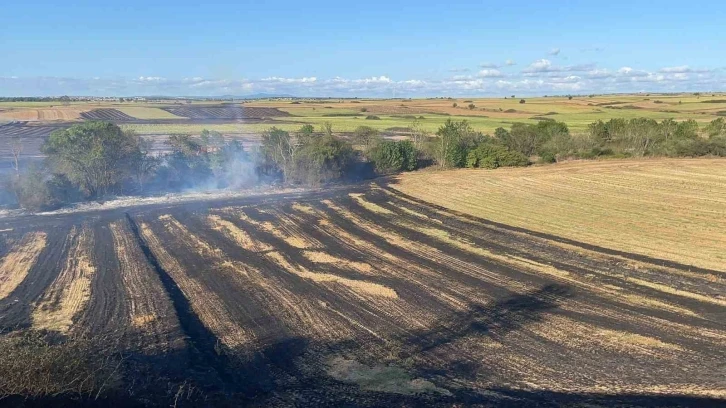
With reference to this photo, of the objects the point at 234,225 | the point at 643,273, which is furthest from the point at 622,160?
the point at 234,225

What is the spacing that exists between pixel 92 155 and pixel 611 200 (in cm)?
2750

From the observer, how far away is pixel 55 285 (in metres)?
14.9

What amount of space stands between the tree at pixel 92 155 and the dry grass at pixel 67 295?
10.7 m

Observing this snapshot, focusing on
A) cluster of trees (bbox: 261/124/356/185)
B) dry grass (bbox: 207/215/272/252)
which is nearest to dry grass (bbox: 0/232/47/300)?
dry grass (bbox: 207/215/272/252)

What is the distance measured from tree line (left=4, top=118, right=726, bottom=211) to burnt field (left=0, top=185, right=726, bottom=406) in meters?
6.56

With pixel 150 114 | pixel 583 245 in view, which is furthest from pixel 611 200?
pixel 150 114

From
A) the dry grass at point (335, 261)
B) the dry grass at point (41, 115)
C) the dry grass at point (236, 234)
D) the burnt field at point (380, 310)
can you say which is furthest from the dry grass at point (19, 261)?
the dry grass at point (41, 115)

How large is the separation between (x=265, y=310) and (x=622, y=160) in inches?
1467

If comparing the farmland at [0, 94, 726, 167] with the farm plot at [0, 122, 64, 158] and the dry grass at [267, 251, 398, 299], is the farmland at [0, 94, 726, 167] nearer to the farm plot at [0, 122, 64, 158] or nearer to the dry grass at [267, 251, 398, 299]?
the farm plot at [0, 122, 64, 158]

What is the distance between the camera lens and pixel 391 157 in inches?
1545

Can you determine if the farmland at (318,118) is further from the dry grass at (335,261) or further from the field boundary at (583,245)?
the dry grass at (335,261)

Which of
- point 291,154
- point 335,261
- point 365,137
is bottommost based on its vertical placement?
point 335,261

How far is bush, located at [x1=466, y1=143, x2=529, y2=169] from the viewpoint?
40750 millimetres

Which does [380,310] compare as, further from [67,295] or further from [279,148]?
[279,148]
